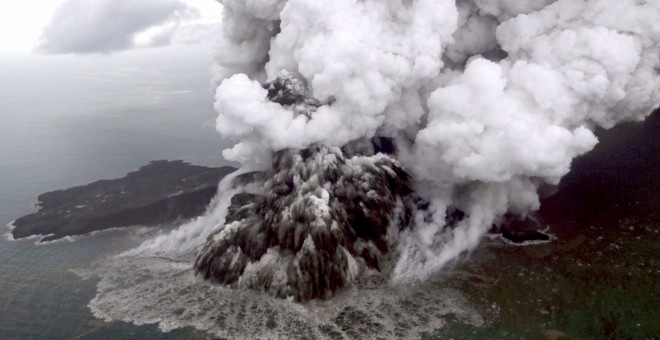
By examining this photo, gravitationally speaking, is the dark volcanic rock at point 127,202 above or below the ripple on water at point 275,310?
above

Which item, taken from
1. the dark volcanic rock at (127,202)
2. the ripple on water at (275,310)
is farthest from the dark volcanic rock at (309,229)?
the dark volcanic rock at (127,202)

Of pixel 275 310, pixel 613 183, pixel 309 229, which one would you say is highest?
pixel 613 183

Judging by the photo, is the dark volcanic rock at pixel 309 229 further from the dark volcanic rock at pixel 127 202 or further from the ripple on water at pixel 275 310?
the dark volcanic rock at pixel 127 202

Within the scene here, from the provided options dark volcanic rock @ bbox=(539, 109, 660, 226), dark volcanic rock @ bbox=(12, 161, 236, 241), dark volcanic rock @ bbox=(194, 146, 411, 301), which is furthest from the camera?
dark volcanic rock @ bbox=(12, 161, 236, 241)

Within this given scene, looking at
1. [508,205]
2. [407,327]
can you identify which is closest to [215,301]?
[407,327]

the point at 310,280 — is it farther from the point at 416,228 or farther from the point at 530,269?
the point at 530,269

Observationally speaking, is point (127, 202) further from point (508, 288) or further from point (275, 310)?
point (508, 288)

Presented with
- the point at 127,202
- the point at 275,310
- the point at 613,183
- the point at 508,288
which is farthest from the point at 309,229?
the point at 127,202

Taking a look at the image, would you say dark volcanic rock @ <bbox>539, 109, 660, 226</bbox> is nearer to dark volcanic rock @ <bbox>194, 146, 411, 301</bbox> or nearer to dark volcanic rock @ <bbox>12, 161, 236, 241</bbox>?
dark volcanic rock @ <bbox>194, 146, 411, 301</bbox>

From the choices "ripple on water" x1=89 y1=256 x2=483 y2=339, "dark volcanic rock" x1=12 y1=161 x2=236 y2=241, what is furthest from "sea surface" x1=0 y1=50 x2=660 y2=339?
"dark volcanic rock" x1=12 y1=161 x2=236 y2=241
